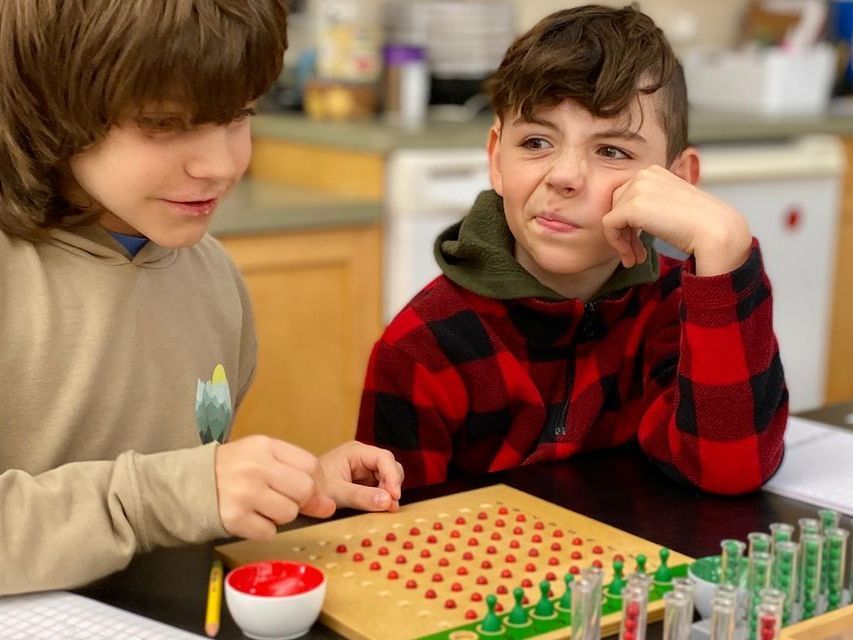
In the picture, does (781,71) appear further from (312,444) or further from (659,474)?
(659,474)

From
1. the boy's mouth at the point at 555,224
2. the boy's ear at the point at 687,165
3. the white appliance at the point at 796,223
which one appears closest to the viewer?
the boy's mouth at the point at 555,224

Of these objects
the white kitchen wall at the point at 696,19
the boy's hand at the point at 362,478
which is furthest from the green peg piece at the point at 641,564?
the white kitchen wall at the point at 696,19

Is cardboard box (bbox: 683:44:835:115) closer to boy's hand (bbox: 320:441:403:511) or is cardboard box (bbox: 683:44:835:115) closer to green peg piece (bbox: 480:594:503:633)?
boy's hand (bbox: 320:441:403:511)

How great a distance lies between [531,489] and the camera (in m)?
1.19

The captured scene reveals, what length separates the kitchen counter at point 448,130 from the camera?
2834mm

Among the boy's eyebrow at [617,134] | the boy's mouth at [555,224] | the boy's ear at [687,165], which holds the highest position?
the boy's eyebrow at [617,134]

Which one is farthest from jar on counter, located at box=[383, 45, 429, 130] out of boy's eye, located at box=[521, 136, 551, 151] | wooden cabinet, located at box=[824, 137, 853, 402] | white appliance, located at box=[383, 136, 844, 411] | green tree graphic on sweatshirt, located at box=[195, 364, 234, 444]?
green tree graphic on sweatshirt, located at box=[195, 364, 234, 444]

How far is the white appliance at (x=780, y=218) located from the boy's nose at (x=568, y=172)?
60.4 inches

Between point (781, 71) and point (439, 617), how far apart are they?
3253 millimetres

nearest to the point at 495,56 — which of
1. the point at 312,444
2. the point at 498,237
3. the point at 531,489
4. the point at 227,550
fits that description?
the point at 312,444

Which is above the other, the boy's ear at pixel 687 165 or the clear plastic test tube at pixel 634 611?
the boy's ear at pixel 687 165

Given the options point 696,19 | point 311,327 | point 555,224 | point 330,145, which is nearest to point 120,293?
point 555,224

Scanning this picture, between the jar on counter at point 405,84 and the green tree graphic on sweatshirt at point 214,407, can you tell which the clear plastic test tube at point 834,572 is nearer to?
the green tree graphic on sweatshirt at point 214,407

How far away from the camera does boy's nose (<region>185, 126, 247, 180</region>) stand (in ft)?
3.35
